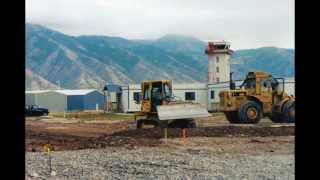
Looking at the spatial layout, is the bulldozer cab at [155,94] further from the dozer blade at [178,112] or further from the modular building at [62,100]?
the modular building at [62,100]

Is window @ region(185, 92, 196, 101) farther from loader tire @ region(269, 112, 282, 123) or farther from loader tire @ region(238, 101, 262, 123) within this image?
loader tire @ region(238, 101, 262, 123)

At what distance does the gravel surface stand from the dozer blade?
4793mm

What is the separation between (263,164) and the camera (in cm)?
957

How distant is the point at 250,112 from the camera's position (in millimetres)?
18250

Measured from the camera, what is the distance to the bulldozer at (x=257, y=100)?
18.3 metres

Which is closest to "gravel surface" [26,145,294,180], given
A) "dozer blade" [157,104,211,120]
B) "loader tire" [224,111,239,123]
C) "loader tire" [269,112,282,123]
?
"dozer blade" [157,104,211,120]

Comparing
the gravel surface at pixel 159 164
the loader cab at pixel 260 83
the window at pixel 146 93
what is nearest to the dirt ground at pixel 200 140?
the gravel surface at pixel 159 164

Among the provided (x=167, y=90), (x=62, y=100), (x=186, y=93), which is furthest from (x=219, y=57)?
(x=167, y=90)

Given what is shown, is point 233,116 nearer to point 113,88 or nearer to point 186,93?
point 186,93

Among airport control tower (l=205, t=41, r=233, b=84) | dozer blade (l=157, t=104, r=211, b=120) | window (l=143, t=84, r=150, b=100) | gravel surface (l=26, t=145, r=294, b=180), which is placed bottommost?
gravel surface (l=26, t=145, r=294, b=180)

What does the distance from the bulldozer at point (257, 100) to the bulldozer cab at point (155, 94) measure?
2641 millimetres

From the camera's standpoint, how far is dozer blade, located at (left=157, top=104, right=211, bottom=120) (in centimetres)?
1664
